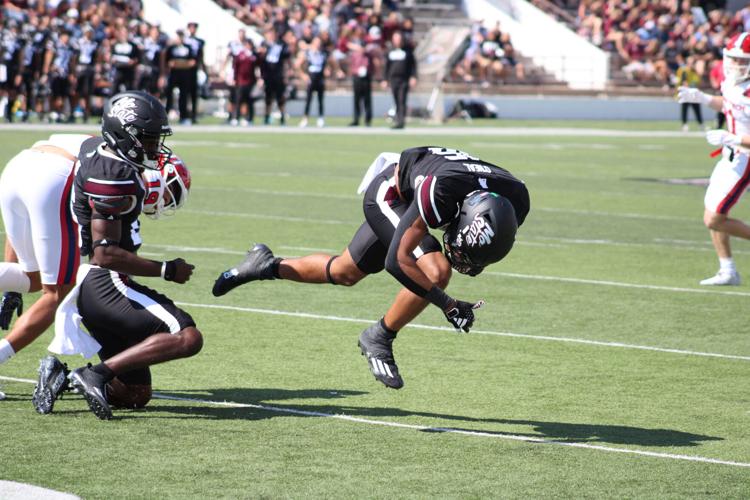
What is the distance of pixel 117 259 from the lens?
19.9 ft

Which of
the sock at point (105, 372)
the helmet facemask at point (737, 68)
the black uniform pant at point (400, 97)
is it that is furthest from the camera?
the black uniform pant at point (400, 97)

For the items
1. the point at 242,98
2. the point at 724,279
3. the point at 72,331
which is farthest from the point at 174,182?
the point at 242,98

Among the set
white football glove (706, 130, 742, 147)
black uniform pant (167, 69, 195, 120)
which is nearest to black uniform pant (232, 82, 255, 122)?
black uniform pant (167, 69, 195, 120)

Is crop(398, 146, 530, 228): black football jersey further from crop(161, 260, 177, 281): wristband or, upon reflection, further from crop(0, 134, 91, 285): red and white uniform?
crop(0, 134, 91, 285): red and white uniform

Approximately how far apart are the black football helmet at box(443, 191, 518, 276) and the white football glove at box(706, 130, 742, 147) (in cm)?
502

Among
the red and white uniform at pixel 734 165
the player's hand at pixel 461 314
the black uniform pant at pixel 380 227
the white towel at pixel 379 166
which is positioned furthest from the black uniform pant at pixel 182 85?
the player's hand at pixel 461 314

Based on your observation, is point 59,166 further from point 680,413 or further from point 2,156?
point 2,156

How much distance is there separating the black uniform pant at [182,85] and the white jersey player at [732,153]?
1957 centimetres

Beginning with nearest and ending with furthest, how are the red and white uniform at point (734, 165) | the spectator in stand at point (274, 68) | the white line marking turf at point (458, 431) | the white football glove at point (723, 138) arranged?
1. the white line marking turf at point (458, 431)
2. the white football glove at point (723, 138)
3. the red and white uniform at point (734, 165)
4. the spectator in stand at point (274, 68)

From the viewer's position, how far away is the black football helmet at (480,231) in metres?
5.84

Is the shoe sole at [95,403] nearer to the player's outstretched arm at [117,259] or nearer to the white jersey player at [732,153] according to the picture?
the player's outstretched arm at [117,259]

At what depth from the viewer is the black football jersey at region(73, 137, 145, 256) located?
600cm

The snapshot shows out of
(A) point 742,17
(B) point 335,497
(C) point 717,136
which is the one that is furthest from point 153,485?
(A) point 742,17

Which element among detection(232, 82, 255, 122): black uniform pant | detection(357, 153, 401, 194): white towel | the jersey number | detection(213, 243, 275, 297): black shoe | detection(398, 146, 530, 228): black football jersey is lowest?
detection(232, 82, 255, 122): black uniform pant
